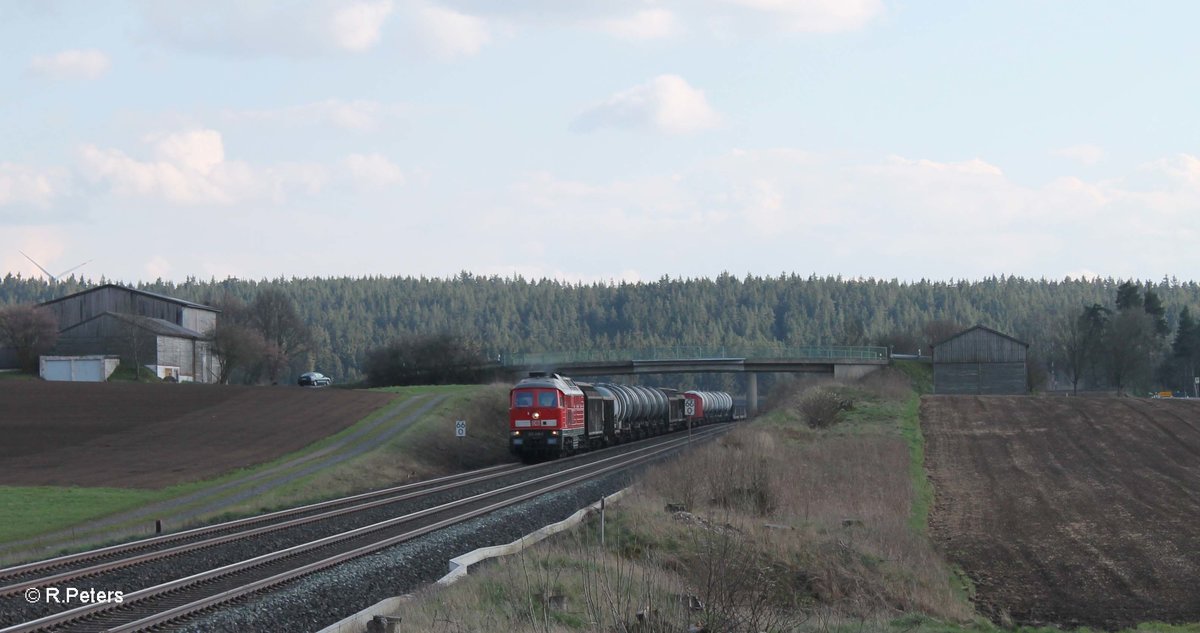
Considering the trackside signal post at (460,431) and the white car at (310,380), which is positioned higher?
the white car at (310,380)

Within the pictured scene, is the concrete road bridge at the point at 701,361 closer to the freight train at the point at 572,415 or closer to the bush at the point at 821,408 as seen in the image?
the freight train at the point at 572,415

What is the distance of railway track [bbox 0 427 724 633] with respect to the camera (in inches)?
565

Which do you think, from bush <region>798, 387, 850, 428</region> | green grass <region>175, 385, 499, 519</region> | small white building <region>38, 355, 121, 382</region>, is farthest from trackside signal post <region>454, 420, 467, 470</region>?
small white building <region>38, 355, 121, 382</region>

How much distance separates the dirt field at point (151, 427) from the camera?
40125mm

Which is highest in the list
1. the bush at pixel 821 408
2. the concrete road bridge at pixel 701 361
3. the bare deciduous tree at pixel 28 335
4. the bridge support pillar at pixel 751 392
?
the bare deciduous tree at pixel 28 335

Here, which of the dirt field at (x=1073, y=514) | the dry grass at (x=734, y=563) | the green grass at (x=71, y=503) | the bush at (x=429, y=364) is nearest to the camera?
the dry grass at (x=734, y=563)

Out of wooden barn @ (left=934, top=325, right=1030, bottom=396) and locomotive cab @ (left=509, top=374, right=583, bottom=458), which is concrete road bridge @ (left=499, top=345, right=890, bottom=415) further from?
locomotive cab @ (left=509, top=374, right=583, bottom=458)

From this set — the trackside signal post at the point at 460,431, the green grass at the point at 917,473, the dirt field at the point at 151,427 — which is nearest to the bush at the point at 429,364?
the dirt field at the point at 151,427

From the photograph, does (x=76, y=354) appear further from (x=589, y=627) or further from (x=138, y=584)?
(x=589, y=627)

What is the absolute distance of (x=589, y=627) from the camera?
44.8 ft

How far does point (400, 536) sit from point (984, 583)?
12167 mm

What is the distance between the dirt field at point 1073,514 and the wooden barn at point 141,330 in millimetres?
58314

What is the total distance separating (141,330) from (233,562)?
7242 centimetres

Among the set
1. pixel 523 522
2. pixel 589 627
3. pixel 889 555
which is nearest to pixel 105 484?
pixel 523 522
